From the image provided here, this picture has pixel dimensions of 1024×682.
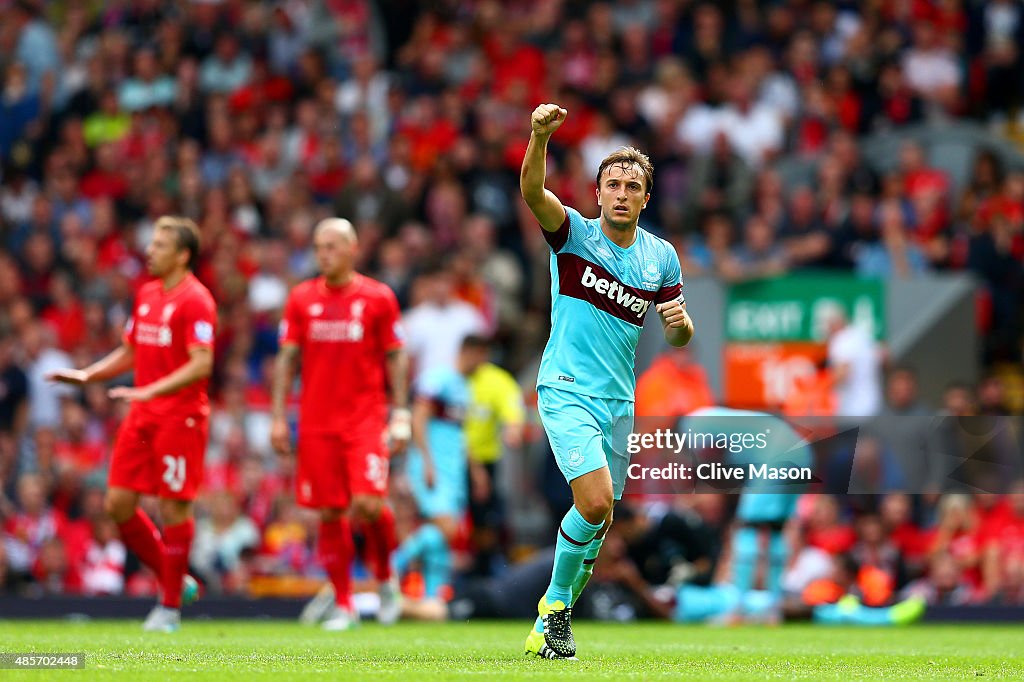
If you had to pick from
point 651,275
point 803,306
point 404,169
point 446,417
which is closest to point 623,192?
point 651,275

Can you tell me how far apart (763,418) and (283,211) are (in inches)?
359

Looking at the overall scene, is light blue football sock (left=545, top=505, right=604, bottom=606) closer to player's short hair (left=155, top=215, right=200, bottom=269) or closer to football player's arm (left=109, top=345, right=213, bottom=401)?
football player's arm (left=109, top=345, right=213, bottom=401)

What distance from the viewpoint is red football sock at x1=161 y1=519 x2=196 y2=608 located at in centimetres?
1128

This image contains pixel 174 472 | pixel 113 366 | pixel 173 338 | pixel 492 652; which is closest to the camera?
pixel 492 652

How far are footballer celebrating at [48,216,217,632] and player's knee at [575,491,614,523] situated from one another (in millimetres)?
3592

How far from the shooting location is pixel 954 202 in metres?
19.0

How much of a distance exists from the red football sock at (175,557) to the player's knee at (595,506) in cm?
381

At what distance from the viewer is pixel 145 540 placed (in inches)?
452

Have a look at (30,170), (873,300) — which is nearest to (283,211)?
(30,170)

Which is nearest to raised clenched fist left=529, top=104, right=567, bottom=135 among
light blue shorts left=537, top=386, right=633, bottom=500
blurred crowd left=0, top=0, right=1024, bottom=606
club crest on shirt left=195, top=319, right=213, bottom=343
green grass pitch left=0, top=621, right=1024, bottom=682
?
light blue shorts left=537, top=386, right=633, bottom=500

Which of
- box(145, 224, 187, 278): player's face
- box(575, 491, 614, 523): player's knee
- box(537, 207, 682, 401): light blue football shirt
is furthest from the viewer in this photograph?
box(145, 224, 187, 278): player's face

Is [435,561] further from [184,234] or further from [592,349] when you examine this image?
[592,349]

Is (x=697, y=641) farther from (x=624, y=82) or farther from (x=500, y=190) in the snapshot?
(x=624, y=82)

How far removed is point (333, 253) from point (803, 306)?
6.13m
